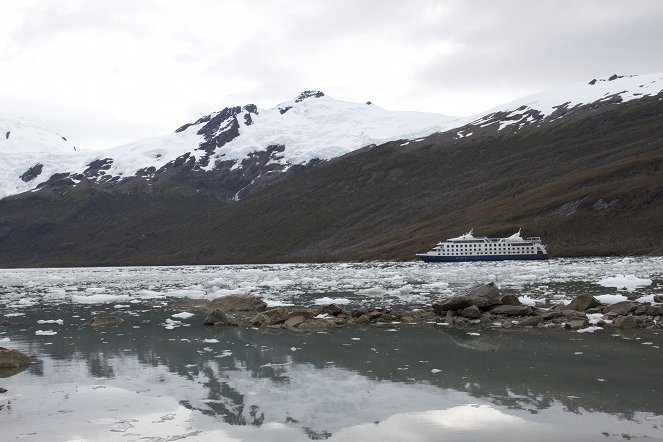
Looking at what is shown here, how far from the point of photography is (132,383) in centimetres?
1570

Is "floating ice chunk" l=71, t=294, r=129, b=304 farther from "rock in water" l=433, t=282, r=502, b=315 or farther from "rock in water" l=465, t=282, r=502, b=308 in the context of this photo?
"rock in water" l=465, t=282, r=502, b=308

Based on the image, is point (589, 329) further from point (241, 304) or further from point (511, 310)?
point (241, 304)

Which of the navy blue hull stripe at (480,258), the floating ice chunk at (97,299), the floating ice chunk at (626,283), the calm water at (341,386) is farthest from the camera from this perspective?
the navy blue hull stripe at (480,258)

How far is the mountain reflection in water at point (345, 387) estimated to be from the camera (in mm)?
11297

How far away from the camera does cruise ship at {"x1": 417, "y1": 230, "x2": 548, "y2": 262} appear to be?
13600 centimetres

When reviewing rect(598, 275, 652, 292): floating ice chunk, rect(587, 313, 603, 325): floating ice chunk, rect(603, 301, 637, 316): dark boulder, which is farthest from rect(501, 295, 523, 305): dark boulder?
rect(598, 275, 652, 292): floating ice chunk

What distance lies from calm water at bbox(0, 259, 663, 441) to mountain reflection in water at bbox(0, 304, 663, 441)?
0.04 m

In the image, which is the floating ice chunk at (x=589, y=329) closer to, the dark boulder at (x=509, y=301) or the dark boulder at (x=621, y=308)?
the dark boulder at (x=621, y=308)

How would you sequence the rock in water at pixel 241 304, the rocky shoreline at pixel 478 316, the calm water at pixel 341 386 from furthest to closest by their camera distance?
the rock in water at pixel 241 304 < the rocky shoreline at pixel 478 316 < the calm water at pixel 341 386

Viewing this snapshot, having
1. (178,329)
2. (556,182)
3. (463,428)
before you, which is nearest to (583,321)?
(463,428)

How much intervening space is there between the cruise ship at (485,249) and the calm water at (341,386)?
11537 cm

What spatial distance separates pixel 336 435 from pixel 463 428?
226 centimetres

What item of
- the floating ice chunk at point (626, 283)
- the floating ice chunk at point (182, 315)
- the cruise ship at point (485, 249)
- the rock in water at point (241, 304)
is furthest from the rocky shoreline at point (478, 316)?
the cruise ship at point (485, 249)

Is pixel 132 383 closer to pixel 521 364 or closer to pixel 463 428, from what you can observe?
pixel 463 428
